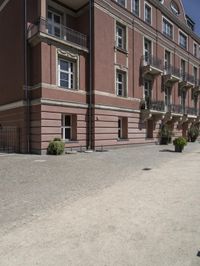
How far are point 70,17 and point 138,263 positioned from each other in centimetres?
2010

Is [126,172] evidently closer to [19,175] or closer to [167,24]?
[19,175]

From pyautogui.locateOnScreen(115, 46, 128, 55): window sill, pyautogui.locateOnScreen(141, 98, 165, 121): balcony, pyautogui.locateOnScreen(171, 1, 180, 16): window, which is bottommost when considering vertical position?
pyautogui.locateOnScreen(141, 98, 165, 121): balcony

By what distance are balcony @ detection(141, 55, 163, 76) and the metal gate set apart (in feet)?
41.8

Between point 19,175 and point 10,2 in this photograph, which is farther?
point 10,2

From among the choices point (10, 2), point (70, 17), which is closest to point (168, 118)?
point (70, 17)

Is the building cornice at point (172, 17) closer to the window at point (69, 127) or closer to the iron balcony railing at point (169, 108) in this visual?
the iron balcony railing at point (169, 108)

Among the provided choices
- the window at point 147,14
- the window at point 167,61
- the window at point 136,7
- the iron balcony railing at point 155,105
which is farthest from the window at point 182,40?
the iron balcony railing at point 155,105

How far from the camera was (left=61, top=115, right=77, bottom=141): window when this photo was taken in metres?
18.2

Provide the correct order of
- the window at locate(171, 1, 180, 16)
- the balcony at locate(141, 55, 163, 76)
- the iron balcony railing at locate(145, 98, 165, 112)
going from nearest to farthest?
the balcony at locate(141, 55, 163, 76) → the iron balcony railing at locate(145, 98, 165, 112) → the window at locate(171, 1, 180, 16)

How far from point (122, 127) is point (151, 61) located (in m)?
7.54

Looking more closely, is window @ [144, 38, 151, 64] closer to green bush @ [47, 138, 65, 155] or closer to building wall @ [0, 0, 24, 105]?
building wall @ [0, 0, 24, 105]

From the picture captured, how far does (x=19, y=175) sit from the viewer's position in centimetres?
927

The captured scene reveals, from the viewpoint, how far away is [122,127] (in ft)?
73.0

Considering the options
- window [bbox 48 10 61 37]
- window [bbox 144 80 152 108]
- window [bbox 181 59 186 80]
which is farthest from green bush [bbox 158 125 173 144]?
window [bbox 48 10 61 37]
